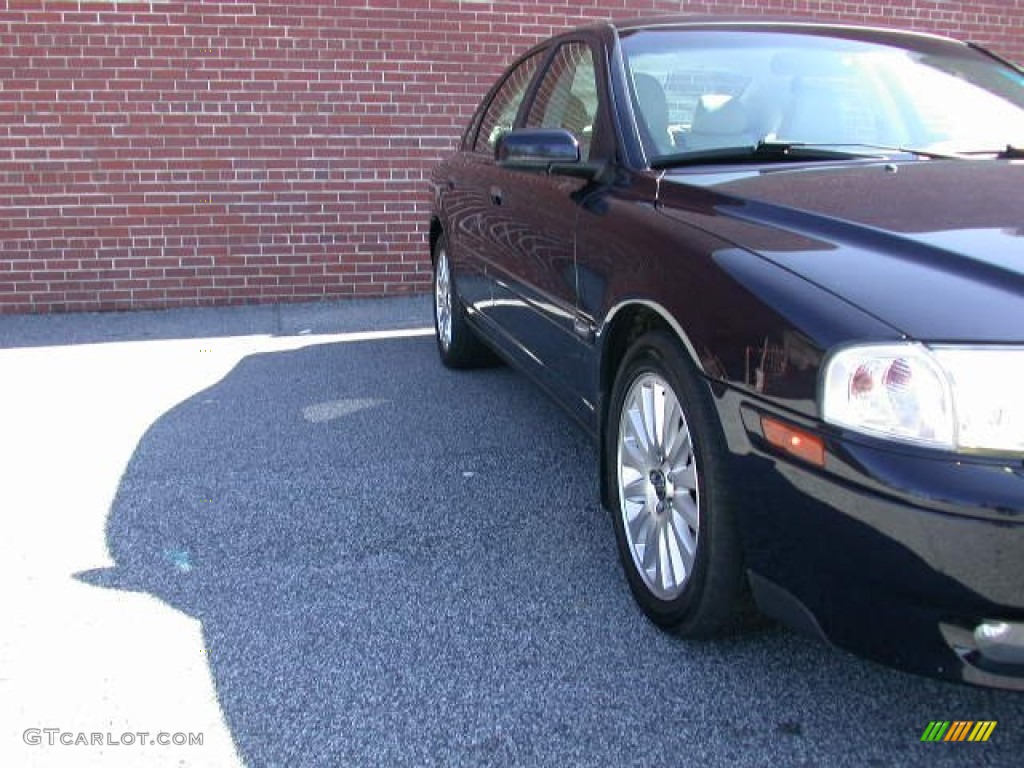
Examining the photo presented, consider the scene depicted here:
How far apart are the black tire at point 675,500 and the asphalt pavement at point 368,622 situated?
145mm

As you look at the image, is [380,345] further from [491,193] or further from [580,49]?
[580,49]

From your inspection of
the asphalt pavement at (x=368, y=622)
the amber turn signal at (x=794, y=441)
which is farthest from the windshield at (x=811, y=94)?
the asphalt pavement at (x=368, y=622)

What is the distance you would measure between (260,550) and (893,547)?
2200 mm

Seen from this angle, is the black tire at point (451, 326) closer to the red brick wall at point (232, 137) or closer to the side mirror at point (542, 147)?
the side mirror at point (542, 147)

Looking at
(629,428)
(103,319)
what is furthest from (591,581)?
(103,319)

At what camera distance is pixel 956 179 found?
9.33 ft

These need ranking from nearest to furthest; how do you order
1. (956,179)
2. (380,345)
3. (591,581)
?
(956,179)
(591,581)
(380,345)

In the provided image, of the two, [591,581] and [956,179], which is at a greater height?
[956,179]

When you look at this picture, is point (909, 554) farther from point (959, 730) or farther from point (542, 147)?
point (542, 147)

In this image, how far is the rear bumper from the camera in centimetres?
192

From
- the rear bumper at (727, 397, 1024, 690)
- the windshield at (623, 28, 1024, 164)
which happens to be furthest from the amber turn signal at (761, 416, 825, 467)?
the windshield at (623, 28, 1024, 164)

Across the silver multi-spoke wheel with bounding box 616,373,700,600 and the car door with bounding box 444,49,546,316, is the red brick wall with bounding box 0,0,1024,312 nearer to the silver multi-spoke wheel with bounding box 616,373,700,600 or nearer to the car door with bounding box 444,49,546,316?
the car door with bounding box 444,49,546,316

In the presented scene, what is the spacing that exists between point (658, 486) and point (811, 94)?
156 cm

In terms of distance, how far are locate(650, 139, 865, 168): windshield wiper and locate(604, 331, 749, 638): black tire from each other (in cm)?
71
